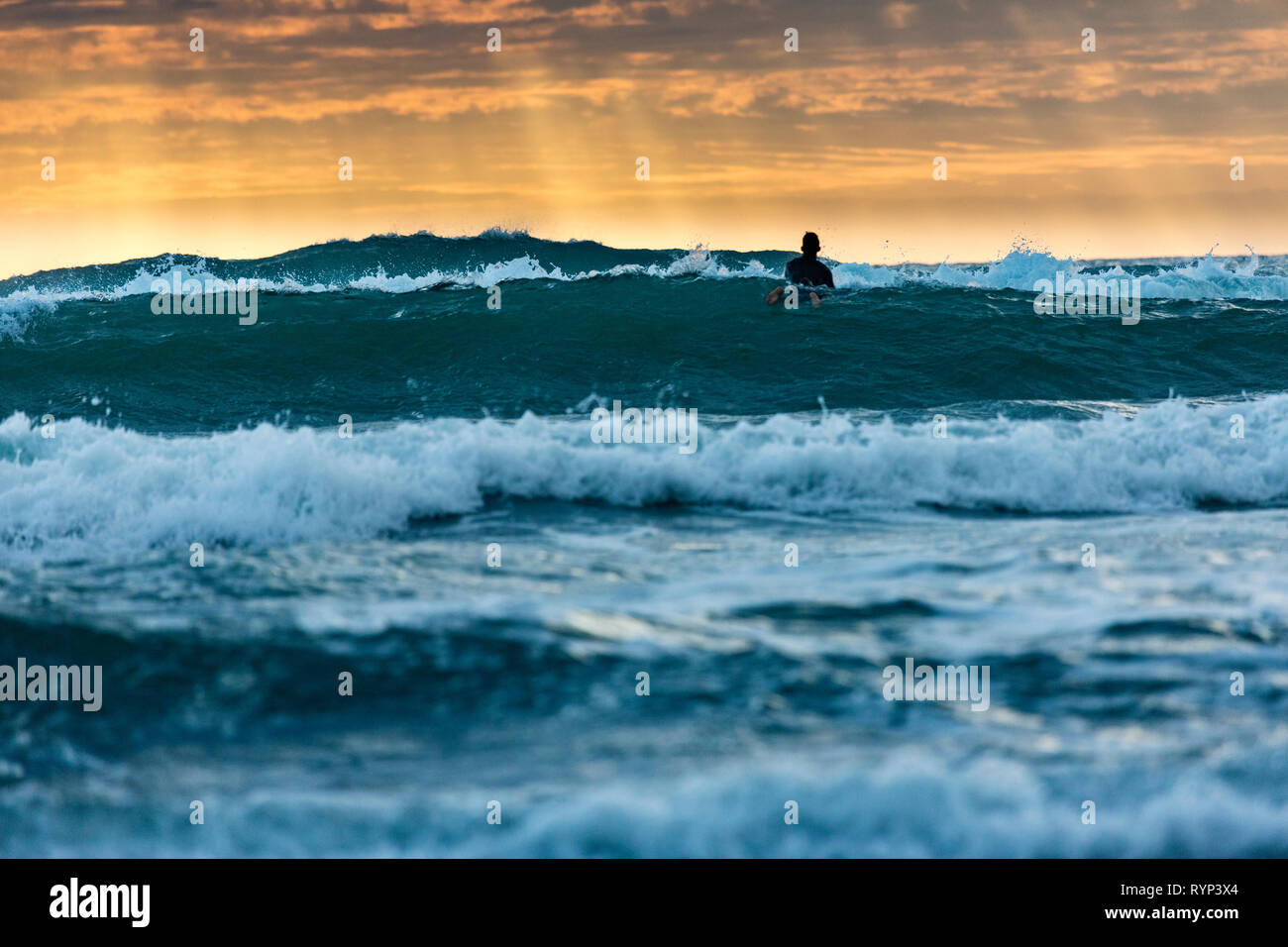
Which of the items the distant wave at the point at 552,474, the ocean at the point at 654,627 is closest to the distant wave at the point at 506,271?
the ocean at the point at 654,627

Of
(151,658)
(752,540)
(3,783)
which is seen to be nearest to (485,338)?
(752,540)

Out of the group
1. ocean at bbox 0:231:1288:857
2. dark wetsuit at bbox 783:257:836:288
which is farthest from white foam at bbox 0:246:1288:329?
ocean at bbox 0:231:1288:857

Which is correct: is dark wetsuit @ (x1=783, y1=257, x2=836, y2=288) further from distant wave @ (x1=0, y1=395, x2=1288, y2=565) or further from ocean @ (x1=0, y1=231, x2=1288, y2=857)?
distant wave @ (x1=0, y1=395, x2=1288, y2=565)

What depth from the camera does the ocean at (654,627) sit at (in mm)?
3316

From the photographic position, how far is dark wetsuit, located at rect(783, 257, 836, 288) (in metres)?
15.7

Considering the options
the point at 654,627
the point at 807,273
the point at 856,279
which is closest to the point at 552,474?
the point at 654,627

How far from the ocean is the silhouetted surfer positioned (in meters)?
3.71

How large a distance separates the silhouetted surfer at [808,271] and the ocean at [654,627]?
371 centimetres

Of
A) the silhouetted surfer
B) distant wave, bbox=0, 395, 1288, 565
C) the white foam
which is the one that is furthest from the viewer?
the white foam

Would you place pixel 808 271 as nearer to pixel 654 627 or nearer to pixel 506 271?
pixel 506 271

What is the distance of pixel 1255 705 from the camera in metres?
3.98

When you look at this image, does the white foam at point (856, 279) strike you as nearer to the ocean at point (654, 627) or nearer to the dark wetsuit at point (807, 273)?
the dark wetsuit at point (807, 273)
